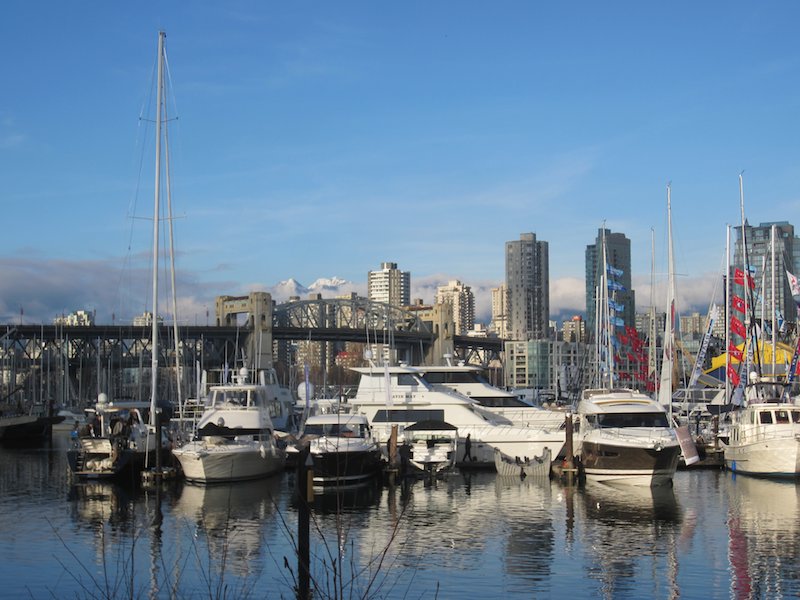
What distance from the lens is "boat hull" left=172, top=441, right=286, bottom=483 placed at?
41.2 meters

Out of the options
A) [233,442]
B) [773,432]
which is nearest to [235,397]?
[233,442]

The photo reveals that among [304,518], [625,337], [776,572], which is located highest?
[625,337]

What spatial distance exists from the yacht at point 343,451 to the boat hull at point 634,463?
8.97 m

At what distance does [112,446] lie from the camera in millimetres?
43625

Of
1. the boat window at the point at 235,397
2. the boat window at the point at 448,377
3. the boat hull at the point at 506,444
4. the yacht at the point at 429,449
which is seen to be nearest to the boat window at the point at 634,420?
the boat hull at the point at 506,444

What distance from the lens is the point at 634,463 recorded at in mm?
40625

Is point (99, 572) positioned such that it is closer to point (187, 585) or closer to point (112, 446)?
point (187, 585)

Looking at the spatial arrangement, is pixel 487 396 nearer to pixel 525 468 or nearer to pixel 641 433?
pixel 525 468

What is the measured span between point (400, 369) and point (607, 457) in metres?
13.6

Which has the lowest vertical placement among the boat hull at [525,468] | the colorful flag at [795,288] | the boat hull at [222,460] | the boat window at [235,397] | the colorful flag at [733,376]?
the boat hull at [525,468]

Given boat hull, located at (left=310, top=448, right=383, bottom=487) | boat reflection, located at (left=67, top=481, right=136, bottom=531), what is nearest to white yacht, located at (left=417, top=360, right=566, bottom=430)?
boat hull, located at (left=310, top=448, right=383, bottom=487)

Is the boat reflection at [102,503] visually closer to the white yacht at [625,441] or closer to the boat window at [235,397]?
the boat window at [235,397]

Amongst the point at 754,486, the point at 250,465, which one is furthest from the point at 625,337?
the point at 250,465

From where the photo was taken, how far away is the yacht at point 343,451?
3988cm
